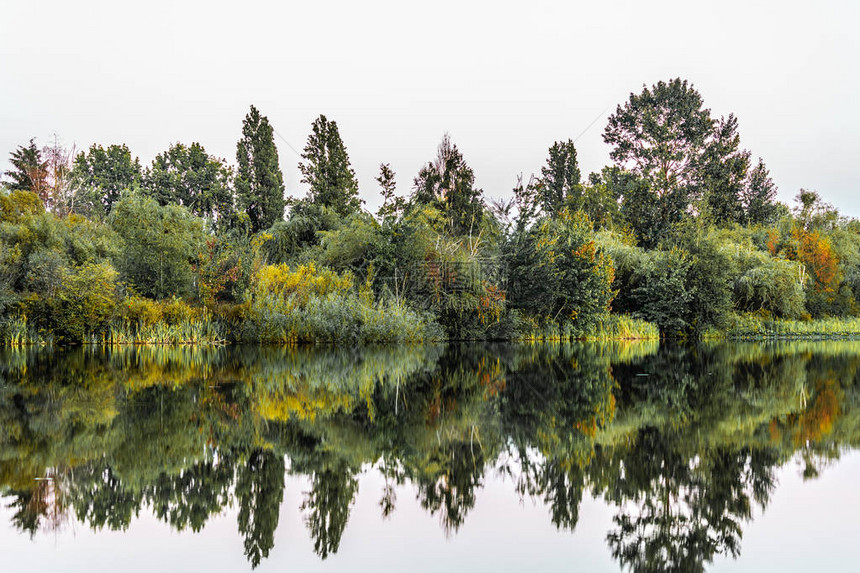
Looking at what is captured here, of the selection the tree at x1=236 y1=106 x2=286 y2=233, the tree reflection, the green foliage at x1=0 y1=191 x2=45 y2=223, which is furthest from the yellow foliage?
the tree at x1=236 y1=106 x2=286 y2=233

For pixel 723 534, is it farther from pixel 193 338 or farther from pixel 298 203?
pixel 298 203

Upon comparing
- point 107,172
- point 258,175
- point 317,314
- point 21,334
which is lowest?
point 21,334

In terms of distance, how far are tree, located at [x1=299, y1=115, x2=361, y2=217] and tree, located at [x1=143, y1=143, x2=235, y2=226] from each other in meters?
11.3

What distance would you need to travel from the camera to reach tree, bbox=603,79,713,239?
47.7 m

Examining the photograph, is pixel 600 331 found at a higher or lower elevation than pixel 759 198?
lower

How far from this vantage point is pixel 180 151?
5472 cm

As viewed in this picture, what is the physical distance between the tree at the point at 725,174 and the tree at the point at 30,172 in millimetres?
49404

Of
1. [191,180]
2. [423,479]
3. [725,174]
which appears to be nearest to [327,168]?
[191,180]

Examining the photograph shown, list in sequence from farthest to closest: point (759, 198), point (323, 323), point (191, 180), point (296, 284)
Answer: point (191, 180)
point (759, 198)
point (296, 284)
point (323, 323)

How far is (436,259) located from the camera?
25797 mm

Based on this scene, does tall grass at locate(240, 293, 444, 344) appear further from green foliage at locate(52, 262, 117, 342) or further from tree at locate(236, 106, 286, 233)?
tree at locate(236, 106, 286, 233)

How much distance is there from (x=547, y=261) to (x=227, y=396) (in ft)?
62.2

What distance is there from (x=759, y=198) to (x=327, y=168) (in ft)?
102

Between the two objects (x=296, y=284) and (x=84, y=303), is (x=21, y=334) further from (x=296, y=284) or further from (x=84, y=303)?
(x=296, y=284)
